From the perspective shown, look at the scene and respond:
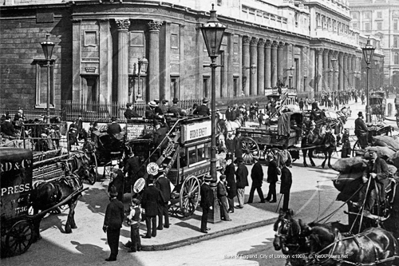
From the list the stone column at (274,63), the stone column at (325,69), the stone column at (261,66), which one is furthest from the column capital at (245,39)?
the stone column at (325,69)

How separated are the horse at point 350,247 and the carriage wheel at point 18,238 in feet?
20.3

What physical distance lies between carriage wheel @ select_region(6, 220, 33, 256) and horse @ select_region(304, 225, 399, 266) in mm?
6174

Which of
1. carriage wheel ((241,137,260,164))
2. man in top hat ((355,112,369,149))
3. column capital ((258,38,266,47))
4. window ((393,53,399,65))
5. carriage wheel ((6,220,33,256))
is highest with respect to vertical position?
window ((393,53,399,65))

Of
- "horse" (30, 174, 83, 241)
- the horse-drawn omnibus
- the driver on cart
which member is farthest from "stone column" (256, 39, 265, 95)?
the driver on cart

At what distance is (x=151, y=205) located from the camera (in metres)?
12.7

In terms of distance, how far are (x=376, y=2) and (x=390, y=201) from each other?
11189 cm

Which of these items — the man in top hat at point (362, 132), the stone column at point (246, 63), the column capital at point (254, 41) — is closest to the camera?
the man in top hat at point (362, 132)

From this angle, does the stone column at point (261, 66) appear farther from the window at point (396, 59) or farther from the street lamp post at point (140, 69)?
the window at point (396, 59)

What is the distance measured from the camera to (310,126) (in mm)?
25453

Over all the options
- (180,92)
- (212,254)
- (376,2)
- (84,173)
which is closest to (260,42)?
(180,92)

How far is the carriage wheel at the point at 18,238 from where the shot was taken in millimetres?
11344

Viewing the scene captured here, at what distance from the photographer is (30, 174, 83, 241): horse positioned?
40.9 ft

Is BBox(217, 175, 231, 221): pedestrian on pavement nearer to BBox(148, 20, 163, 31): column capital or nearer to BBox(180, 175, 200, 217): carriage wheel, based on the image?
BBox(180, 175, 200, 217): carriage wheel

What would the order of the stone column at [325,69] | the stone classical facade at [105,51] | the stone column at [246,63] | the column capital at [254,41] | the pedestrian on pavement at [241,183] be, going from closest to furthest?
the pedestrian on pavement at [241,183]
the stone classical facade at [105,51]
the stone column at [246,63]
the column capital at [254,41]
the stone column at [325,69]
